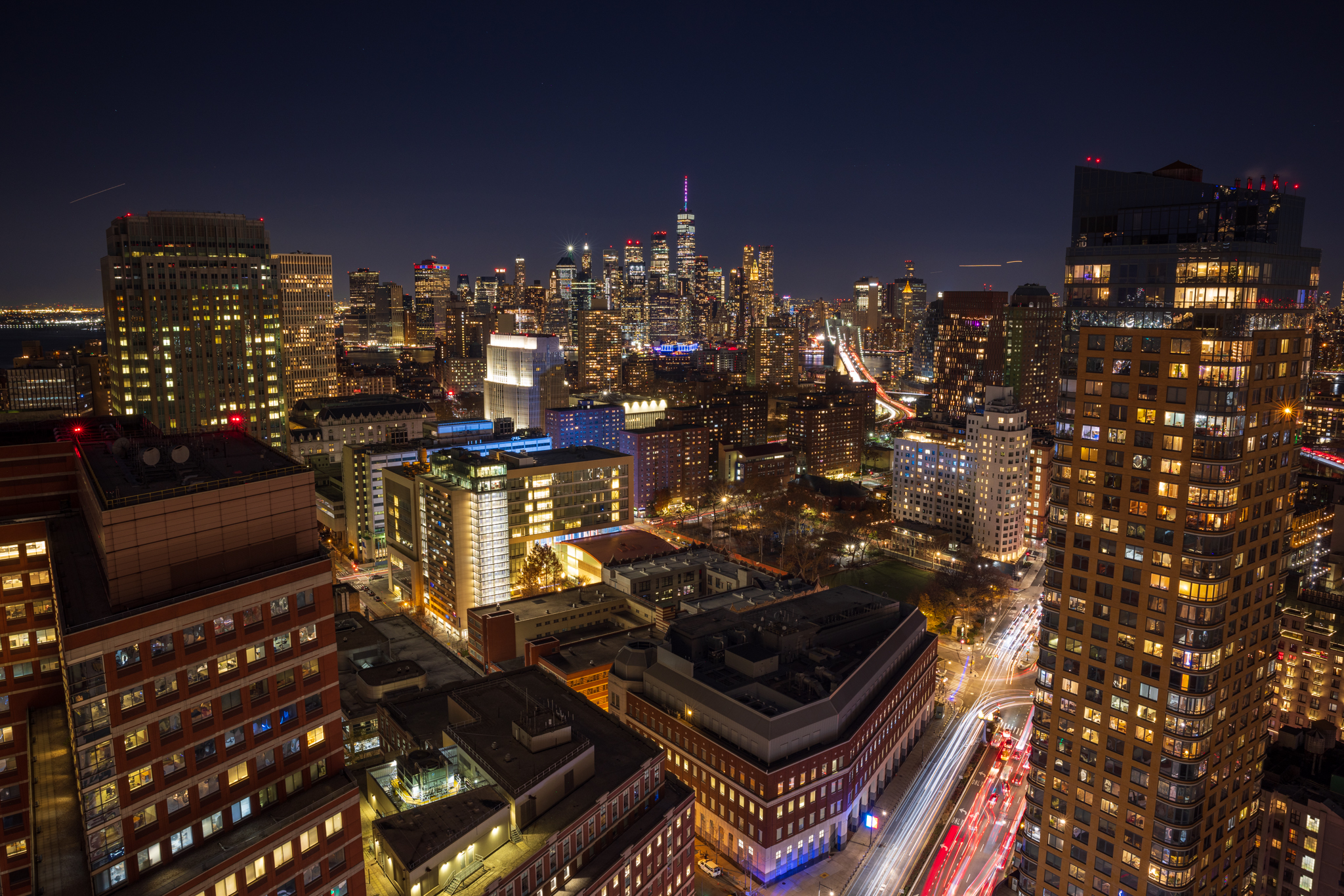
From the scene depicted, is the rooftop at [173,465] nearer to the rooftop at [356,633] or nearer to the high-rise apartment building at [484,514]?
the rooftop at [356,633]

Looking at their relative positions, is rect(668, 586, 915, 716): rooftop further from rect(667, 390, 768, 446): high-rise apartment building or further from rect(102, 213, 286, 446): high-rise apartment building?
rect(667, 390, 768, 446): high-rise apartment building

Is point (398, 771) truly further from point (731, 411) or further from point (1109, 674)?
point (731, 411)

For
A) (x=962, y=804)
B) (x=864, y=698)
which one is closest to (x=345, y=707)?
(x=864, y=698)

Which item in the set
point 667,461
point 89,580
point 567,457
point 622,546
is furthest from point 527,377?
point 89,580

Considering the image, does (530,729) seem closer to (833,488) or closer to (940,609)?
(940,609)

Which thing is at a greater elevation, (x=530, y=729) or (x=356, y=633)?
(x=530, y=729)

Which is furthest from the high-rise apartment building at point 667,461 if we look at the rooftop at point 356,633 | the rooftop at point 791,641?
the rooftop at point 356,633

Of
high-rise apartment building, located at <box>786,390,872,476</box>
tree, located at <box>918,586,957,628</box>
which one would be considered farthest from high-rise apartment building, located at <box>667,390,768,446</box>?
tree, located at <box>918,586,957,628</box>
